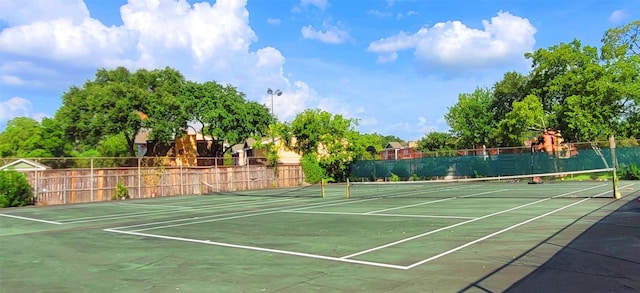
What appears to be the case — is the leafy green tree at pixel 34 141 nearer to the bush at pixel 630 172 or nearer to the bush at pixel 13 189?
the bush at pixel 13 189

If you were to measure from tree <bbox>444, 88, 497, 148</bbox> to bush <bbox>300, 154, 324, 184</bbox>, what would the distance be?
3187cm

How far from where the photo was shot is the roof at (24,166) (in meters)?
31.4

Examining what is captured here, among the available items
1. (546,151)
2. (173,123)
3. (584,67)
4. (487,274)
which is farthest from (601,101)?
(487,274)

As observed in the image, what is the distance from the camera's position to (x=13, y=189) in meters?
29.4

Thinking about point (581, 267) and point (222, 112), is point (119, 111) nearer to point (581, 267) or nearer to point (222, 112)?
point (222, 112)

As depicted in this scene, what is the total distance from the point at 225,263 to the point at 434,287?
4143mm

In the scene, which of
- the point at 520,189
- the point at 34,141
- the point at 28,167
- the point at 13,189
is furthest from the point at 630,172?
the point at 34,141

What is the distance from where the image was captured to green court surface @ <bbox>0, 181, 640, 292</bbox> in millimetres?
7246

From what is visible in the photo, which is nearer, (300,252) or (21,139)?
(300,252)

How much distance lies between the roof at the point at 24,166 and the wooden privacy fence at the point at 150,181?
3.51ft

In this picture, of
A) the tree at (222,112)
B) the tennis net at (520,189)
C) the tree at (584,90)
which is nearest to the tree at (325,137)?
the tree at (222,112)

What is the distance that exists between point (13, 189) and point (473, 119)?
6205 cm

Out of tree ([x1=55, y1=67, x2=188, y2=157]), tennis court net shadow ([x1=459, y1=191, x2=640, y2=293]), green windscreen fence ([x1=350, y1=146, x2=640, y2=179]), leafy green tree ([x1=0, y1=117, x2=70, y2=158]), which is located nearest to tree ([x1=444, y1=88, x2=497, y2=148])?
green windscreen fence ([x1=350, y1=146, x2=640, y2=179])

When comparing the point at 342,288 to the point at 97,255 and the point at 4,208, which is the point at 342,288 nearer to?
the point at 97,255
